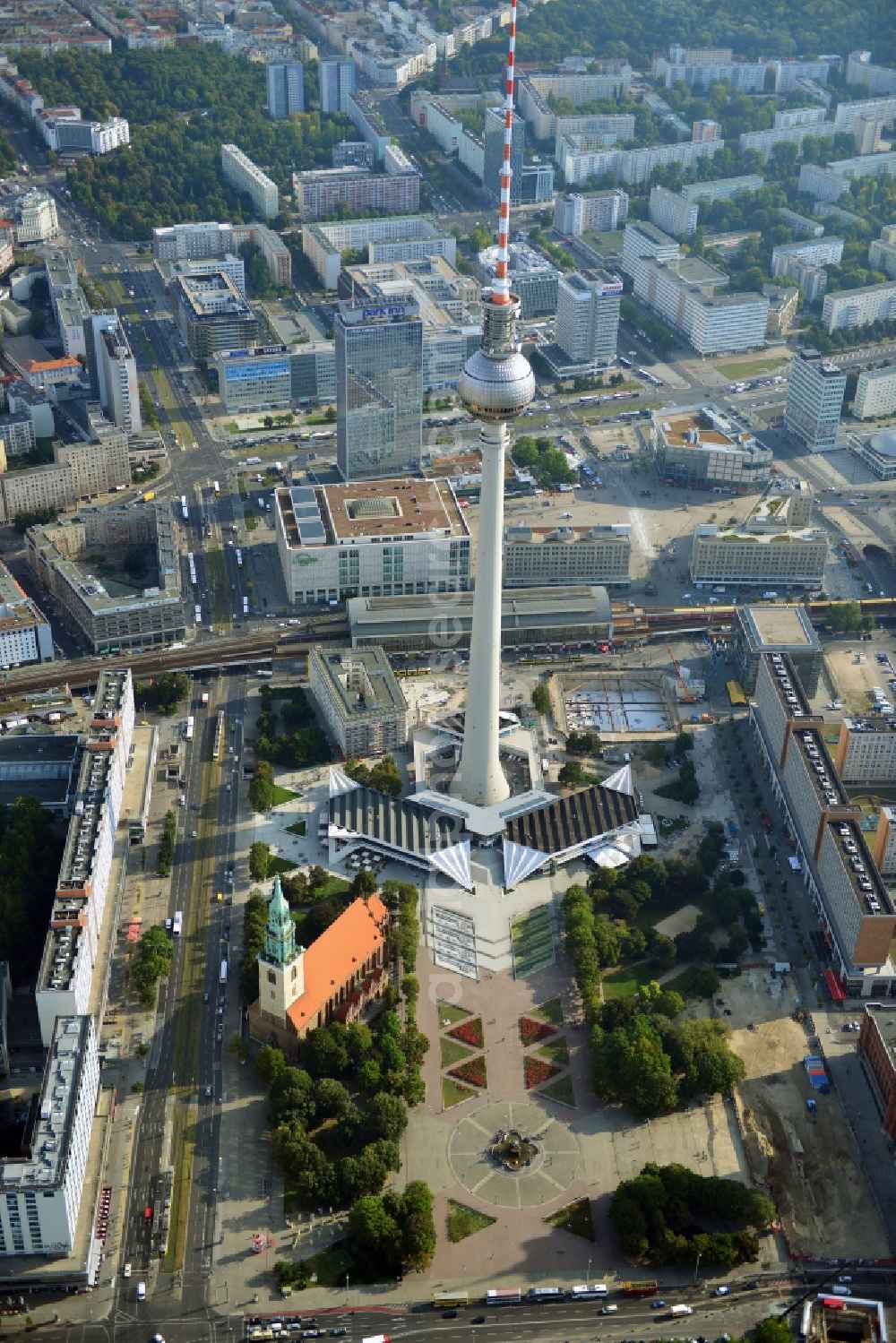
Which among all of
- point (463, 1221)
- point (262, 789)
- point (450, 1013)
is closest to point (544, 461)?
point (262, 789)

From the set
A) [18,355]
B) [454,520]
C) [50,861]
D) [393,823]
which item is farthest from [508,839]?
[18,355]

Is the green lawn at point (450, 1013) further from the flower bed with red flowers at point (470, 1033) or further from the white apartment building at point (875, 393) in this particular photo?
the white apartment building at point (875, 393)

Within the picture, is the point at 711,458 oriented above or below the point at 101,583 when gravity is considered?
above

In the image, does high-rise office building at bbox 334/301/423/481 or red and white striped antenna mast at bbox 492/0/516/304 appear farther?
high-rise office building at bbox 334/301/423/481

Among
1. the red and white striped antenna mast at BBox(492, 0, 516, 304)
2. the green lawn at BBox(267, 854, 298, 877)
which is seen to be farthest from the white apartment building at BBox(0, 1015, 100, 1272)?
the red and white striped antenna mast at BBox(492, 0, 516, 304)

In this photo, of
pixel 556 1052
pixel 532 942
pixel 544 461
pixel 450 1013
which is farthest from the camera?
pixel 544 461

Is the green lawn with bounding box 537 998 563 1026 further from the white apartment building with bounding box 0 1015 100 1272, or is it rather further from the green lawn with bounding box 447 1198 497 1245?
the white apartment building with bounding box 0 1015 100 1272

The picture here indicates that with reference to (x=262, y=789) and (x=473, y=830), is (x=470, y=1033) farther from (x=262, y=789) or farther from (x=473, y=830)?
(x=262, y=789)
